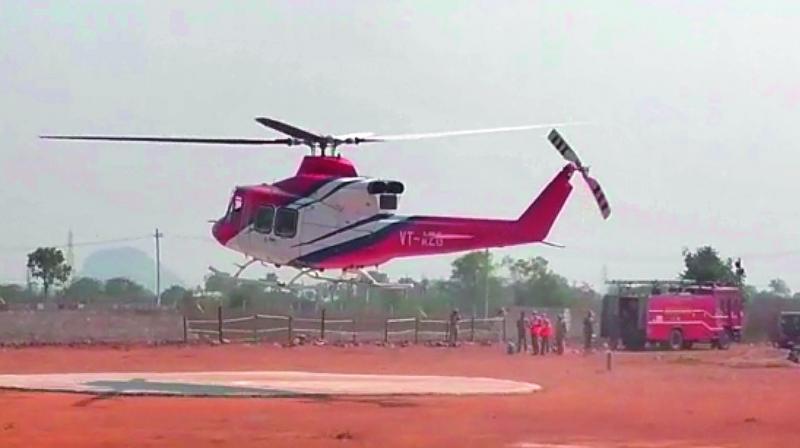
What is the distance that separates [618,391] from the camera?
34.3m

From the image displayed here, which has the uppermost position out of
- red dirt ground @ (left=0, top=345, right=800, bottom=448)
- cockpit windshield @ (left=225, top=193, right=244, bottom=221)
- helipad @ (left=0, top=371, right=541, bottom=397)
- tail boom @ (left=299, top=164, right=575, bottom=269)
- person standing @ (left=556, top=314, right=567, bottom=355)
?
cockpit windshield @ (left=225, top=193, right=244, bottom=221)

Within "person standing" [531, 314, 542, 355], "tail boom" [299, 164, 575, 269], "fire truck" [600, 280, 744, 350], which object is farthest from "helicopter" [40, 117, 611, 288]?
"fire truck" [600, 280, 744, 350]

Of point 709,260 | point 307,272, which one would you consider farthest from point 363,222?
point 709,260

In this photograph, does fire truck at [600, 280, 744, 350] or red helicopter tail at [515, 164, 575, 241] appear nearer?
red helicopter tail at [515, 164, 575, 241]

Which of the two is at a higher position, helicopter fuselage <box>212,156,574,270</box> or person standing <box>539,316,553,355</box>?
helicopter fuselage <box>212,156,574,270</box>

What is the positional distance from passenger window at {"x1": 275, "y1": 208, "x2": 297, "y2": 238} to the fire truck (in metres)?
34.7

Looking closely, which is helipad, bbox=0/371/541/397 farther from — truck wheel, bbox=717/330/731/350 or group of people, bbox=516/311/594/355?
truck wheel, bbox=717/330/731/350

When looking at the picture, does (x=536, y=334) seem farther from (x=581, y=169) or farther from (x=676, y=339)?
(x=581, y=169)

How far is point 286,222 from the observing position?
111 feet

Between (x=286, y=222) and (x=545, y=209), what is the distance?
5.99 meters

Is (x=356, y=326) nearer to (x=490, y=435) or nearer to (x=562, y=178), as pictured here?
(x=562, y=178)

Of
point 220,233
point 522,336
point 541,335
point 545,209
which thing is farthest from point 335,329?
point 545,209

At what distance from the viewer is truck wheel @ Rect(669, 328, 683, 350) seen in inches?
2589

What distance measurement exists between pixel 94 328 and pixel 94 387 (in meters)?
33.9
